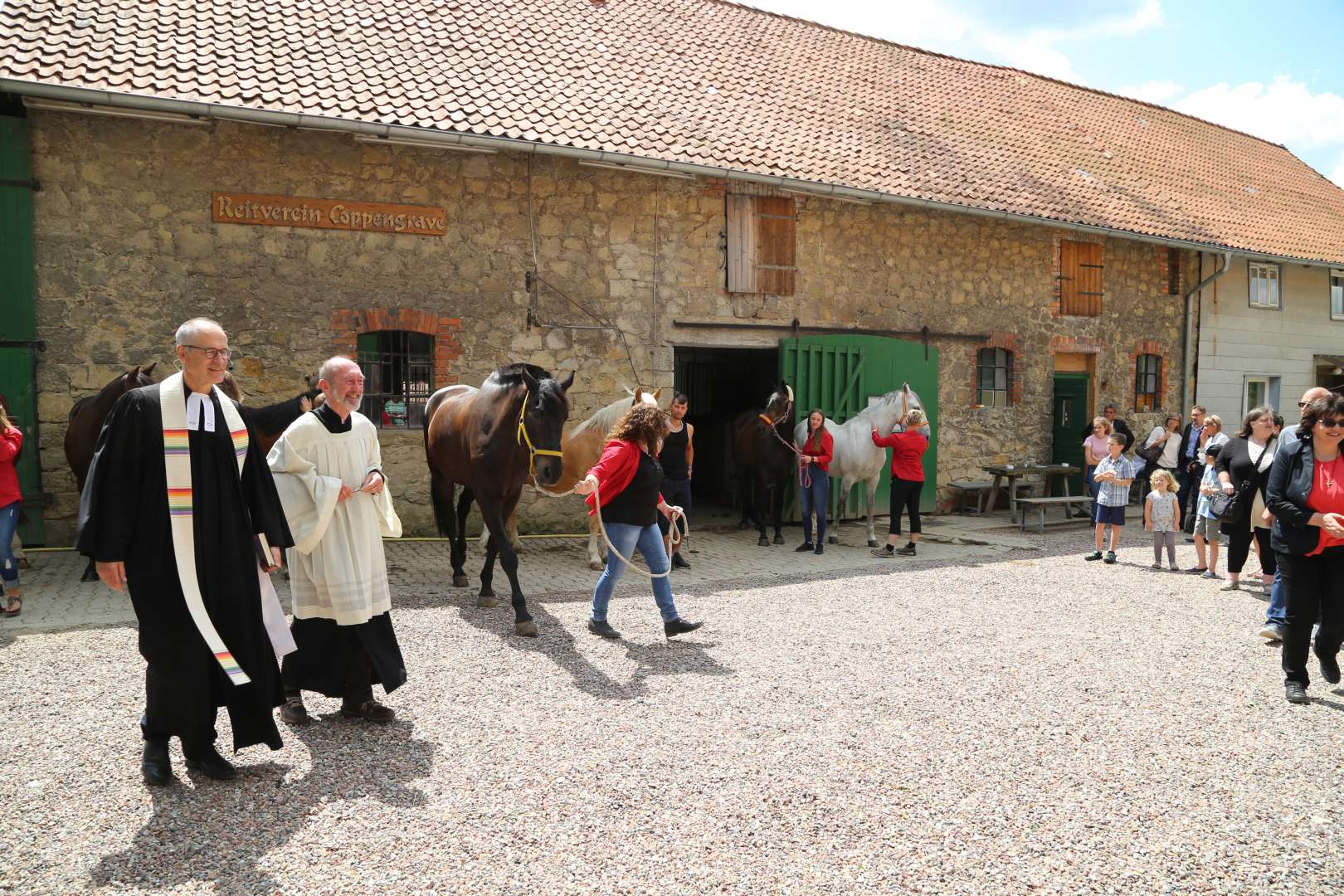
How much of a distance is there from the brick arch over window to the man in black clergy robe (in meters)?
6.10

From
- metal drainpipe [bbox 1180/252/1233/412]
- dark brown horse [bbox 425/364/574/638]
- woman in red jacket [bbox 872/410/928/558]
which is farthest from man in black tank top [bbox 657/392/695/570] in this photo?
metal drainpipe [bbox 1180/252/1233/412]

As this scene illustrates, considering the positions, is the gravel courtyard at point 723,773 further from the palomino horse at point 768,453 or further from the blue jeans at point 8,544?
the palomino horse at point 768,453

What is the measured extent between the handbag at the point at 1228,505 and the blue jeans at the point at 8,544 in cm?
909

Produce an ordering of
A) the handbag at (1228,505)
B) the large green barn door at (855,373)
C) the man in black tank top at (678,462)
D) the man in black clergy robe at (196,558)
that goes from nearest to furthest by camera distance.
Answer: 1. the man in black clergy robe at (196,558)
2. the handbag at (1228,505)
3. the man in black tank top at (678,462)
4. the large green barn door at (855,373)

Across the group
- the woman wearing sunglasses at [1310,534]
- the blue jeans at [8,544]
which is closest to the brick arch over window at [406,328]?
the blue jeans at [8,544]

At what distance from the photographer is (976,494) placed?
1408 centimetres

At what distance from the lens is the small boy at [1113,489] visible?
370 inches

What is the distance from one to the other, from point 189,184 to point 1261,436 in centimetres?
1001

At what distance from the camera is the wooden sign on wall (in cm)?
Answer: 923

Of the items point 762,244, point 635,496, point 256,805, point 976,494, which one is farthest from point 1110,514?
point 256,805

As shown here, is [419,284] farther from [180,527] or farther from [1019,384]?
[1019,384]

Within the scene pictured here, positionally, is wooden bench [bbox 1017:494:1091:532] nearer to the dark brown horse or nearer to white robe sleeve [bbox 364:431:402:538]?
the dark brown horse

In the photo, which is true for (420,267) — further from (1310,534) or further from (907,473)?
(1310,534)

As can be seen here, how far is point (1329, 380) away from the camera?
19094 mm
